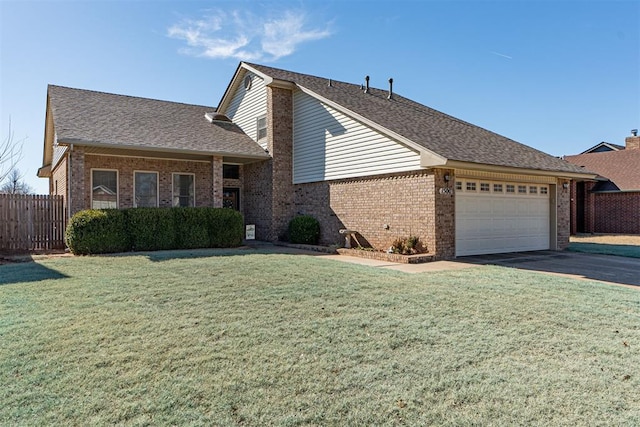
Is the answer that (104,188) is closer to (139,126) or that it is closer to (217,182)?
(139,126)

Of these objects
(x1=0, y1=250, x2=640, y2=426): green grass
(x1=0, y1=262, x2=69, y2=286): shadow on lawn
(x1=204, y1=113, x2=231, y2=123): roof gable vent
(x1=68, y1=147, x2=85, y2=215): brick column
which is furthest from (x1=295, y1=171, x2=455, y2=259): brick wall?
(x1=0, y1=262, x2=69, y2=286): shadow on lawn

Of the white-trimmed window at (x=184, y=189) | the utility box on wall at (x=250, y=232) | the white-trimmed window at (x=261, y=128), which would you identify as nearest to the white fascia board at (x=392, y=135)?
the white-trimmed window at (x=261, y=128)

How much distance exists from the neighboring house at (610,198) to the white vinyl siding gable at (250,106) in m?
17.7

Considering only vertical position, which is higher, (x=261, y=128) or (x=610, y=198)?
(x=261, y=128)

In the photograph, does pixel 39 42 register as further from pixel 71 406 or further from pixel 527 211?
pixel 527 211

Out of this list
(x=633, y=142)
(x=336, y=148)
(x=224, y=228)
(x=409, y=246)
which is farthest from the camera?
(x=633, y=142)

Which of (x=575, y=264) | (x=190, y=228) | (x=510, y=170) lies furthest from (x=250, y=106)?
(x=575, y=264)

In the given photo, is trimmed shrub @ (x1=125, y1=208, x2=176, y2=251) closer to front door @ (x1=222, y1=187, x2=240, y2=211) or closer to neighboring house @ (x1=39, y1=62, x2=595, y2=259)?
neighboring house @ (x1=39, y1=62, x2=595, y2=259)

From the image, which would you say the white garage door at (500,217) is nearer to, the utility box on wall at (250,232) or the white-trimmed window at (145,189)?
the utility box on wall at (250,232)

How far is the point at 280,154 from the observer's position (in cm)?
1599

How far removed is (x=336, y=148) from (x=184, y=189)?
652 centimetres

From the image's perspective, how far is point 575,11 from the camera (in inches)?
503

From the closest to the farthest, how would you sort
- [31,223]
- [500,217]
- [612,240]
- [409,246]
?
[409,246] → [500,217] → [31,223] → [612,240]

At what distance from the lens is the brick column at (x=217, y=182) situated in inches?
595
